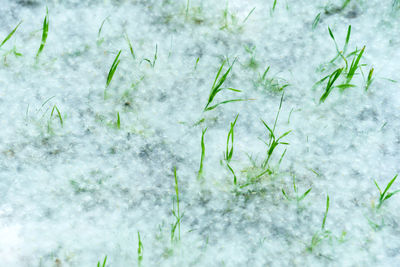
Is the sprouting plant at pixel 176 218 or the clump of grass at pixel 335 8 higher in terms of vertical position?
the clump of grass at pixel 335 8

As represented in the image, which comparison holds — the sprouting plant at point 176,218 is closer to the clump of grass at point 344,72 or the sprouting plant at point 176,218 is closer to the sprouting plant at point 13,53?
the clump of grass at point 344,72

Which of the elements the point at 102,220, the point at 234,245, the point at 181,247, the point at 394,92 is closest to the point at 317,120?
the point at 394,92

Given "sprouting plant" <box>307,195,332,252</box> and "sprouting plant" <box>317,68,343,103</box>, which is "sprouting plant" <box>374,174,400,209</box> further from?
"sprouting plant" <box>317,68,343,103</box>

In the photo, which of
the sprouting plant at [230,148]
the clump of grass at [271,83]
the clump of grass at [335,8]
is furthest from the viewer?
the clump of grass at [335,8]

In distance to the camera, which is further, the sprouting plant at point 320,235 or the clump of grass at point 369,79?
the clump of grass at point 369,79

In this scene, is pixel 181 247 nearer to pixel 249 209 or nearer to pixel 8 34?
pixel 249 209

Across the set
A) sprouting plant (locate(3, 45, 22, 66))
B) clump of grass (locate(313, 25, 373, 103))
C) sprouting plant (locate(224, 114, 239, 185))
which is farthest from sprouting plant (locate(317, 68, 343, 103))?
sprouting plant (locate(3, 45, 22, 66))

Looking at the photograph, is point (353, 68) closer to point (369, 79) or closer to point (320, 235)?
point (369, 79)

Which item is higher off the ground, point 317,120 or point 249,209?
point 317,120

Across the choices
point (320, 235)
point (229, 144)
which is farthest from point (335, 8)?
point (320, 235)

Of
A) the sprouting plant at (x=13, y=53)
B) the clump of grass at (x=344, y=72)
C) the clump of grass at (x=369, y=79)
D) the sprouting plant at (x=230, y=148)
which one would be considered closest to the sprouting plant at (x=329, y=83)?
the clump of grass at (x=344, y=72)
